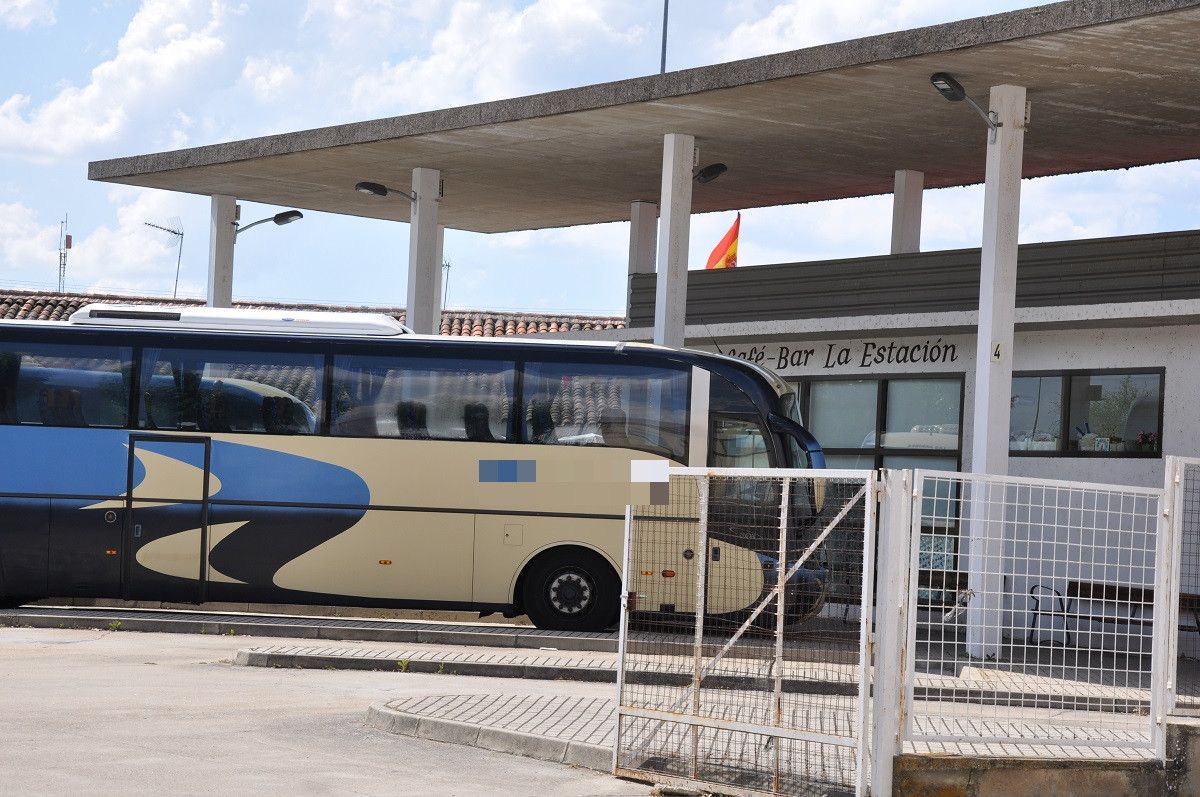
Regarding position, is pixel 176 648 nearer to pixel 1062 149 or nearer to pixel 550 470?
pixel 550 470

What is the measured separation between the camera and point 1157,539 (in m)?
9.52

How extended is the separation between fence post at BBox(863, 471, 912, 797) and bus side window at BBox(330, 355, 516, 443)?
10254 millimetres

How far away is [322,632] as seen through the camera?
17469 mm

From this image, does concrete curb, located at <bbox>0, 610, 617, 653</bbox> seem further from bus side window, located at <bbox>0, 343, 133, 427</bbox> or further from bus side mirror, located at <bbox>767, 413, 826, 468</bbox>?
bus side mirror, located at <bbox>767, 413, 826, 468</bbox>

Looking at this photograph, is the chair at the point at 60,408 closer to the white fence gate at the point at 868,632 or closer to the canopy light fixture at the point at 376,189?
the canopy light fixture at the point at 376,189

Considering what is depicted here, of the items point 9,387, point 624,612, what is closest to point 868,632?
point 624,612

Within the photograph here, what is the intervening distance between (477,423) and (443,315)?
28305 mm

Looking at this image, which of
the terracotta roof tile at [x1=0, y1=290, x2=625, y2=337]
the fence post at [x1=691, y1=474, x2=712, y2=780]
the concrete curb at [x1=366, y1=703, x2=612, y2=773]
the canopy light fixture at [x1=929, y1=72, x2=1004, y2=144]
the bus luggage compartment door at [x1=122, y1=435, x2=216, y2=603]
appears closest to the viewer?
the fence post at [x1=691, y1=474, x2=712, y2=780]

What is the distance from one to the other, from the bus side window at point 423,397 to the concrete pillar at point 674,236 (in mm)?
3362

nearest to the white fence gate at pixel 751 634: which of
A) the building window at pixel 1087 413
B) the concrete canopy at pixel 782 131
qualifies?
the concrete canopy at pixel 782 131

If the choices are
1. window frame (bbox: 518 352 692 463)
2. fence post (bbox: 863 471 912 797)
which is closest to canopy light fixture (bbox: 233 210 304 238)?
window frame (bbox: 518 352 692 463)

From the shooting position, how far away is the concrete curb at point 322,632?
17.2m

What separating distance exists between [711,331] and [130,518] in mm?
9518

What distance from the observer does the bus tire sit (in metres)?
18.3
